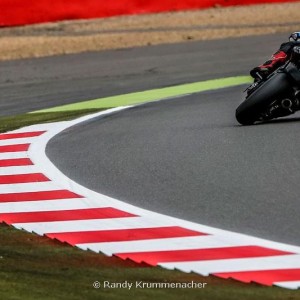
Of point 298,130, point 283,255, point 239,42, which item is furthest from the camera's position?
point 239,42

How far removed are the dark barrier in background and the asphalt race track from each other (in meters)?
3.71

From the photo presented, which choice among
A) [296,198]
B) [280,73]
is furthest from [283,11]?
[296,198]

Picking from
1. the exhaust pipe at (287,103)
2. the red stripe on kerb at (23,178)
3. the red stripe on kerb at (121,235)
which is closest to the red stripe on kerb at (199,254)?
the red stripe on kerb at (121,235)

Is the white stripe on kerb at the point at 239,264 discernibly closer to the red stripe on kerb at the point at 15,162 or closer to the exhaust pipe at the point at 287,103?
the red stripe on kerb at the point at 15,162

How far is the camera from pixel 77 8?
2383 centimetres

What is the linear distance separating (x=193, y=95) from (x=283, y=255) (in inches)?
361

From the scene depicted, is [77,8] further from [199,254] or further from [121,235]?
[199,254]

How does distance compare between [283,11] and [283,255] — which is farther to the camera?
[283,11]

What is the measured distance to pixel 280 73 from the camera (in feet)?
39.5

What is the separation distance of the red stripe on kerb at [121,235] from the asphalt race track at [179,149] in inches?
11.8

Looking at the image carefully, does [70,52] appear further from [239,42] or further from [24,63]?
[239,42]

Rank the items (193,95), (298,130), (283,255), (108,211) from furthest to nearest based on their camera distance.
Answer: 1. (193,95)
2. (298,130)
3. (108,211)
4. (283,255)

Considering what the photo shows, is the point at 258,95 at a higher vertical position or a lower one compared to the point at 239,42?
lower

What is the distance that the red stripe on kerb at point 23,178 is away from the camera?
10172mm
